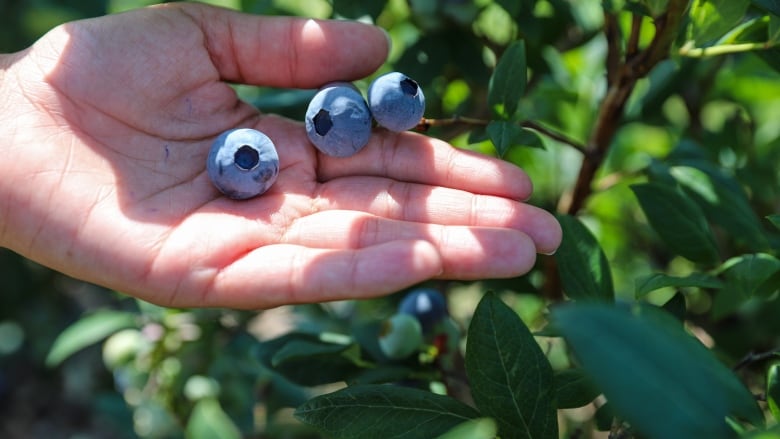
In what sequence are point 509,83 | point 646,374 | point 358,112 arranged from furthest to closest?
point 358,112 < point 509,83 < point 646,374

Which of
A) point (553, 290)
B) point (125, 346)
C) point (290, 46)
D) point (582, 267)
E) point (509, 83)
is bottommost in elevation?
point (125, 346)

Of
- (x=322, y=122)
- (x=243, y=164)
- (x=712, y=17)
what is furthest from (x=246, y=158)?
(x=712, y=17)

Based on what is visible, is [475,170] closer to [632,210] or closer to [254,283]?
[254,283]

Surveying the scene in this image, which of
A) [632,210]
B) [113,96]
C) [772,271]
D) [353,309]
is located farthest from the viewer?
[353,309]

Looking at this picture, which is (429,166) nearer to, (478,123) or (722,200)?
(478,123)

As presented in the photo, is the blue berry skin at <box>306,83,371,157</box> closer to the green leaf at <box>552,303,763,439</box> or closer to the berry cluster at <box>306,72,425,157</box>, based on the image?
the berry cluster at <box>306,72,425,157</box>

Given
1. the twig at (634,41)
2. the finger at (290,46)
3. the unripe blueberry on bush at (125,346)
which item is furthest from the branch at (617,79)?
the unripe blueberry on bush at (125,346)

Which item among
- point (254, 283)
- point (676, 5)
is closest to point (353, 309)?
point (254, 283)

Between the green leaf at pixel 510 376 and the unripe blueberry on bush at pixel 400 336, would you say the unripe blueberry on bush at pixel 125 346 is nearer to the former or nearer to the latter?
the unripe blueberry on bush at pixel 400 336
